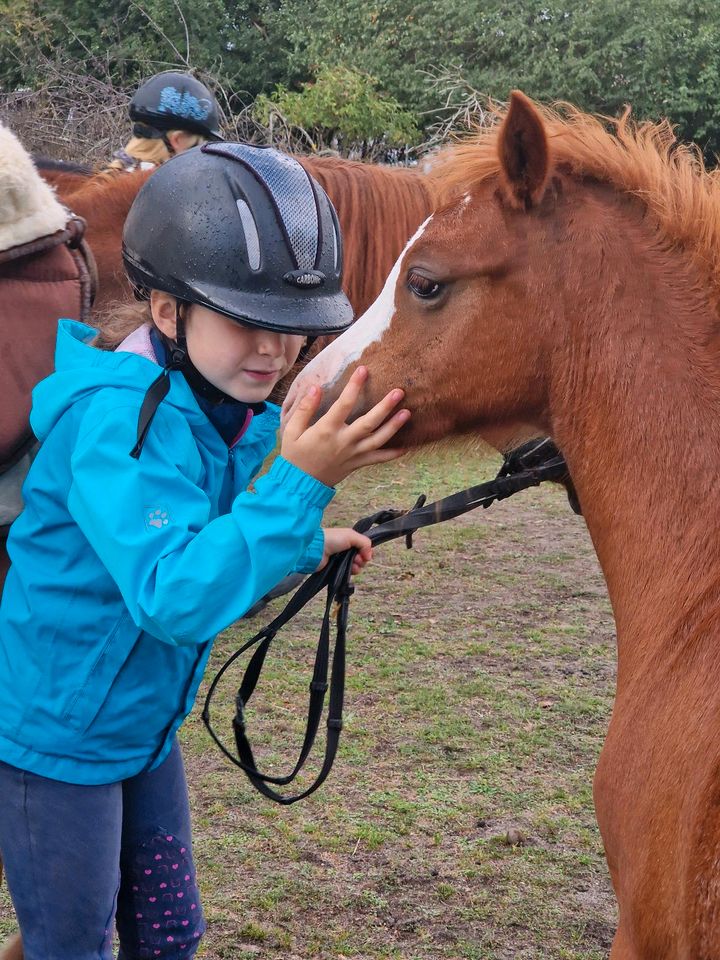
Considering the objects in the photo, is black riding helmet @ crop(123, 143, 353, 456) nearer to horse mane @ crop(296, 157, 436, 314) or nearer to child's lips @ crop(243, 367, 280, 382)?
child's lips @ crop(243, 367, 280, 382)

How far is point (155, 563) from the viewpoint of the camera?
4.86 ft

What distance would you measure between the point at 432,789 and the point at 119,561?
257 cm

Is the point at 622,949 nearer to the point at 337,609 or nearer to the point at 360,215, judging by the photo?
the point at 337,609

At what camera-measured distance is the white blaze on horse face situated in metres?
1.86

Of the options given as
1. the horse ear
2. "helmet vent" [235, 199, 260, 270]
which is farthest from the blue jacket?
the horse ear

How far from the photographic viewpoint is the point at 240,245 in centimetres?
173

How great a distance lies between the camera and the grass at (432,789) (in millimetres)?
3018

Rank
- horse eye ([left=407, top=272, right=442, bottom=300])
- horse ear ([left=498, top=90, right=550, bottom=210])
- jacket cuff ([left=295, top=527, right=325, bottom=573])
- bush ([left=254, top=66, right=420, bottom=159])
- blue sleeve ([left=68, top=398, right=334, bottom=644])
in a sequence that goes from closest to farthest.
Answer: blue sleeve ([left=68, top=398, right=334, bottom=644])
horse ear ([left=498, top=90, right=550, bottom=210])
horse eye ([left=407, top=272, right=442, bottom=300])
jacket cuff ([left=295, top=527, right=325, bottom=573])
bush ([left=254, top=66, right=420, bottom=159])

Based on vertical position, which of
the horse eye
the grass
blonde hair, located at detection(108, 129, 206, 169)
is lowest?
the grass

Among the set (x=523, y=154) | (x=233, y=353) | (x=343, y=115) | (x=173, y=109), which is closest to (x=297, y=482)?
(x=233, y=353)

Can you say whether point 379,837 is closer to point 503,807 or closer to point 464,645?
point 503,807

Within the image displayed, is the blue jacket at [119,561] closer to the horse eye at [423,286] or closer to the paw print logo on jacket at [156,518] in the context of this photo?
the paw print logo on jacket at [156,518]

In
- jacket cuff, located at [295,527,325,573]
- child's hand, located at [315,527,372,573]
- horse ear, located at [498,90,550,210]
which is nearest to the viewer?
horse ear, located at [498,90,550,210]

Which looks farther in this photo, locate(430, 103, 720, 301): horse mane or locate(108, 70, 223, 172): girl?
locate(108, 70, 223, 172): girl
